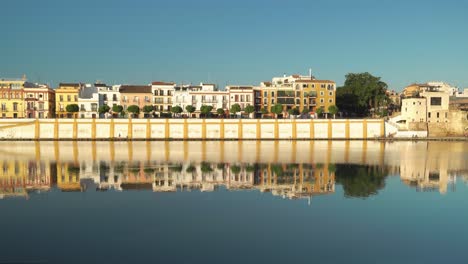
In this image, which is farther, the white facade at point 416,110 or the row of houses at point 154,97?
the row of houses at point 154,97

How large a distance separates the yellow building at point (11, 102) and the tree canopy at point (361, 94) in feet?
179

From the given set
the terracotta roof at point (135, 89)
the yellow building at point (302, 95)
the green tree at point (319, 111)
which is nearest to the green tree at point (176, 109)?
the terracotta roof at point (135, 89)

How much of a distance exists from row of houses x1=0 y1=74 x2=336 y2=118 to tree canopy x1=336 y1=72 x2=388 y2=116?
22.6ft

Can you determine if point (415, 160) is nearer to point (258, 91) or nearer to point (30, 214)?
point (30, 214)

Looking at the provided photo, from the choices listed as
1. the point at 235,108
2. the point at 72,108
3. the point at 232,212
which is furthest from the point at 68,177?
the point at 235,108

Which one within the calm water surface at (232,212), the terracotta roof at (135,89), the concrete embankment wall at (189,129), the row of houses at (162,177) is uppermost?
the terracotta roof at (135,89)

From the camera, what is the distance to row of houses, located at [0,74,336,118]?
70.7 meters

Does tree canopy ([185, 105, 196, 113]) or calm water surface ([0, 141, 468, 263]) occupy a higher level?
tree canopy ([185, 105, 196, 113])

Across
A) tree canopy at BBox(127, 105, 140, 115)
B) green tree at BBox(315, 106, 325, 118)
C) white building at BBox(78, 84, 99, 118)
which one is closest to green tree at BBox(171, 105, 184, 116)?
tree canopy at BBox(127, 105, 140, 115)

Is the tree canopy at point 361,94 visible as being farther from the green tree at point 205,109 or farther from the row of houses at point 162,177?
the row of houses at point 162,177

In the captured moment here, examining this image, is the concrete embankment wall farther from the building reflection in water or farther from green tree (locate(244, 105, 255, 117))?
the building reflection in water

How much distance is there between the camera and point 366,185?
26.1 m

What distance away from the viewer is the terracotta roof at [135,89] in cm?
7550

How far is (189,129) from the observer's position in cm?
6588
